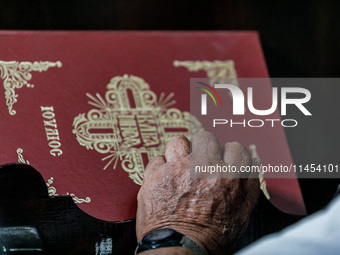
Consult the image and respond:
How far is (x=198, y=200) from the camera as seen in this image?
0.77 meters

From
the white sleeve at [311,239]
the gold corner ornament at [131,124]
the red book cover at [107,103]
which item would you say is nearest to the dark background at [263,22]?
the red book cover at [107,103]

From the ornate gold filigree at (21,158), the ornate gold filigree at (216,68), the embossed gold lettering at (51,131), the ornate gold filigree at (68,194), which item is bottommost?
the ornate gold filigree at (68,194)

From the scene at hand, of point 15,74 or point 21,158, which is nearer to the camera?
point 21,158

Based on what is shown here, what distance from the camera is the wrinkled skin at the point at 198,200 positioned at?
763 millimetres

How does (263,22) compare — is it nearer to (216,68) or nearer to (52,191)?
(216,68)

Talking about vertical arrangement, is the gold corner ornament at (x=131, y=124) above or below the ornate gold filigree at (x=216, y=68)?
below

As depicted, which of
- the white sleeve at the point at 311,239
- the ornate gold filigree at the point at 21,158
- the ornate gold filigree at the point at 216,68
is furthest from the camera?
the ornate gold filigree at the point at 216,68

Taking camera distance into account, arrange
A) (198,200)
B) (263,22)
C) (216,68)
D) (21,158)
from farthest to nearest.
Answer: (263,22)
(216,68)
(21,158)
(198,200)

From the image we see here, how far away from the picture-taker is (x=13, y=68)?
1002mm

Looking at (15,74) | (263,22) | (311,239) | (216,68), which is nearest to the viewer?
(311,239)

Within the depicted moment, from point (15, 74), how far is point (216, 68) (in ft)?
1.35

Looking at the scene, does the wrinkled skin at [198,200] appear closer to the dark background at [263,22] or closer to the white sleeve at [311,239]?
the white sleeve at [311,239]

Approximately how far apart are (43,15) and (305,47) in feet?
2.04

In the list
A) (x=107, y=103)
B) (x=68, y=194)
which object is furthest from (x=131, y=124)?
(x=68, y=194)
